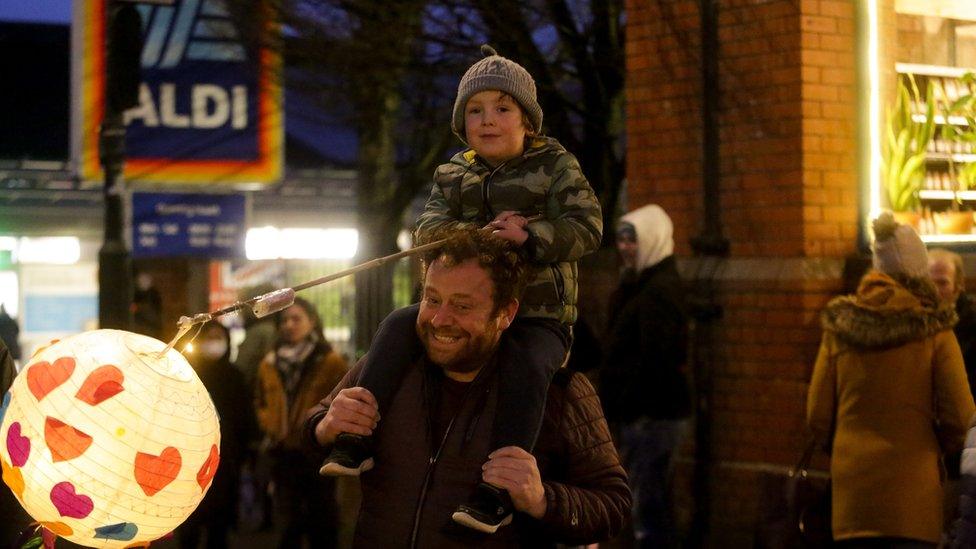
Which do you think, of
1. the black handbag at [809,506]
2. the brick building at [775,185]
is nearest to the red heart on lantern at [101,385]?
the black handbag at [809,506]

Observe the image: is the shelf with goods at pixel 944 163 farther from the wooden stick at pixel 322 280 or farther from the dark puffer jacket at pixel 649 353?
the wooden stick at pixel 322 280

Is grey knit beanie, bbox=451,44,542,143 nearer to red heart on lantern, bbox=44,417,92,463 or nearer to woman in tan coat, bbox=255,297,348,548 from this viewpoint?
red heart on lantern, bbox=44,417,92,463

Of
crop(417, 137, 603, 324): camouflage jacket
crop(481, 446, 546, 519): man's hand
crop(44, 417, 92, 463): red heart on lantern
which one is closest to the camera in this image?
crop(44, 417, 92, 463): red heart on lantern

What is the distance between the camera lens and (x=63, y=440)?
3.27m

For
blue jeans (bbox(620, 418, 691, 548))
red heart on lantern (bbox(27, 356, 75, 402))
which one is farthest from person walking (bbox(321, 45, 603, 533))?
blue jeans (bbox(620, 418, 691, 548))

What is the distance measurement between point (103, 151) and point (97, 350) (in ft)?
20.3

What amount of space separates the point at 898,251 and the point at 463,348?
321 centimetres

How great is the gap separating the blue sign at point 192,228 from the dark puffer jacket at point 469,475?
27.0ft

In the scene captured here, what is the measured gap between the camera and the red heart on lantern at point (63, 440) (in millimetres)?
3260

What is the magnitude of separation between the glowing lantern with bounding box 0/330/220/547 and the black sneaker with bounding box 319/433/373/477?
12.5 inches

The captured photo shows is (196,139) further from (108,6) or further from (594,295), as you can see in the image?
(594,295)

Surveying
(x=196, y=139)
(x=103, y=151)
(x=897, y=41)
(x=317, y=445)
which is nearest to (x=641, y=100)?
(x=897, y=41)

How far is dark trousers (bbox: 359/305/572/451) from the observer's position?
3.51 meters

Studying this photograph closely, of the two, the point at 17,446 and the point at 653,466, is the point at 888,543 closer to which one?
the point at 653,466
